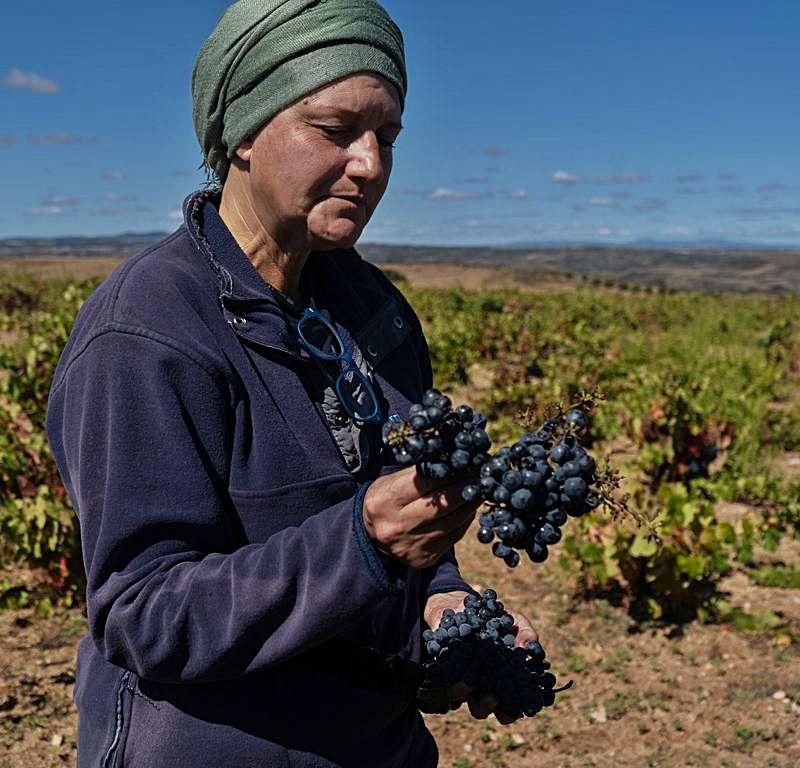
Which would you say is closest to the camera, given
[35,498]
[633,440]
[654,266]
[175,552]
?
[175,552]

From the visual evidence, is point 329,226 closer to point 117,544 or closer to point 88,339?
point 88,339

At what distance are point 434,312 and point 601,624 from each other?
1307 centimetres

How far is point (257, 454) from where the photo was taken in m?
1.41

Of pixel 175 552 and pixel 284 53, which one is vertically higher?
pixel 284 53

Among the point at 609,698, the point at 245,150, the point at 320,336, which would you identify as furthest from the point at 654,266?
the point at 245,150

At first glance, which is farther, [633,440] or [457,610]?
[633,440]

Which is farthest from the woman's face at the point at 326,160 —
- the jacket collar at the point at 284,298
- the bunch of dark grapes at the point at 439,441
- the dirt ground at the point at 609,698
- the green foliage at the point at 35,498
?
the green foliage at the point at 35,498

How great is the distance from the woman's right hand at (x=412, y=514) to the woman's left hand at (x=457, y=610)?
676mm

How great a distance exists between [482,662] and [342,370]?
0.70 meters

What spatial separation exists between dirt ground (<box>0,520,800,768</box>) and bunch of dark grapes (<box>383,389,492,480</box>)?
10.8ft

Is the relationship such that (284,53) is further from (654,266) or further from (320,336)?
(654,266)

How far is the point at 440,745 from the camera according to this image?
416 cm

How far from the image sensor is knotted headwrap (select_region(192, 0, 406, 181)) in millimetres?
1451

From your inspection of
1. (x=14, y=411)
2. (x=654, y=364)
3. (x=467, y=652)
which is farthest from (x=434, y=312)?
(x=467, y=652)
